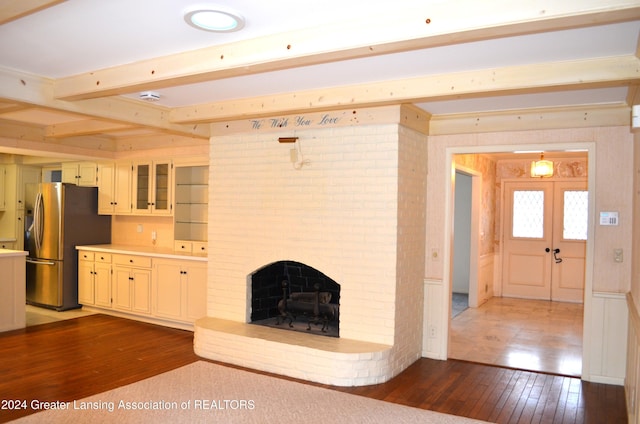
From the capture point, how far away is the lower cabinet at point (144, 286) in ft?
19.2

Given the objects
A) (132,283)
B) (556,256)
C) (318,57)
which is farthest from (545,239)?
(318,57)

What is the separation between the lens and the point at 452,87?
3562 mm

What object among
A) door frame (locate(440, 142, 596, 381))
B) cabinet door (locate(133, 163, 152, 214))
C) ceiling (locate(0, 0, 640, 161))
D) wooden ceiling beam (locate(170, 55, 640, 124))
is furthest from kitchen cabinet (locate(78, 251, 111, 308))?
door frame (locate(440, 142, 596, 381))

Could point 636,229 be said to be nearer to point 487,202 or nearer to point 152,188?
point 487,202

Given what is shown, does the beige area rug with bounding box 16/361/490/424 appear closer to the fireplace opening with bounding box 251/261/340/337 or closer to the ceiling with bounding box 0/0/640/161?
the fireplace opening with bounding box 251/261/340/337

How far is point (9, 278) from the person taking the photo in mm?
5820

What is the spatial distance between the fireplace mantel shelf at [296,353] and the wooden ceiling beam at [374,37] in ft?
7.93

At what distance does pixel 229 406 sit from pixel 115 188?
4398 mm

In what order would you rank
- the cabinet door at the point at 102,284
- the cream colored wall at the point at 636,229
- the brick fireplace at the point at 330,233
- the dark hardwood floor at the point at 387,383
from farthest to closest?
the cabinet door at the point at 102,284, the brick fireplace at the point at 330,233, the dark hardwood floor at the point at 387,383, the cream colored wall at the point at 636,229

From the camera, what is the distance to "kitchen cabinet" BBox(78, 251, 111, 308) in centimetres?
666

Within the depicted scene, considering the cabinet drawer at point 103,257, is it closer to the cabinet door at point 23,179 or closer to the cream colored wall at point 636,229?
the cabinet door at point 23,179

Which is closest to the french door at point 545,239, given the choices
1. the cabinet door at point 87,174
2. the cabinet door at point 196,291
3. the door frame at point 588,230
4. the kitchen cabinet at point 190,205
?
the door frame at point 588,230

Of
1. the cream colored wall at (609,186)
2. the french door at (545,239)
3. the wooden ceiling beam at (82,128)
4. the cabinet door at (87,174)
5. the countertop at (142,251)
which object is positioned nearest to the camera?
the cream colored wall at (609,186)

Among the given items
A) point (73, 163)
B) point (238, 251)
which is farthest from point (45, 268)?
point (238, 251)
